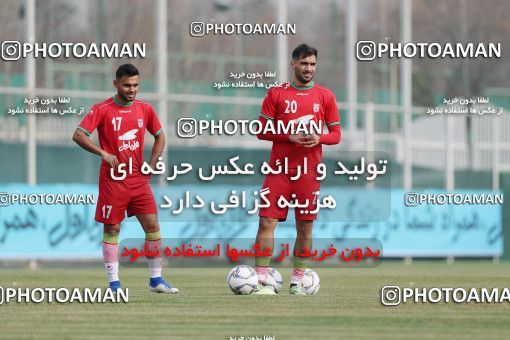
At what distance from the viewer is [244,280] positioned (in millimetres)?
13492

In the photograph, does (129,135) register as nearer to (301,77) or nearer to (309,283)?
(301,77)

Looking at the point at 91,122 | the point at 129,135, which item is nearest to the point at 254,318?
the point at 129,135

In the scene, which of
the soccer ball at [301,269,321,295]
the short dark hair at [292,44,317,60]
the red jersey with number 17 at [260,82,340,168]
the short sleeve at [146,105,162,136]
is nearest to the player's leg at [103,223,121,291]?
the short sleeve at [146,105,162,136]

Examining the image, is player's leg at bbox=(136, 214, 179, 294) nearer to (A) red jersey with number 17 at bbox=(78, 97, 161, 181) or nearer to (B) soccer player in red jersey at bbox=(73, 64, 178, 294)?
(B) soccer player in red jersey at bbox=(73, 64, 178, 294)

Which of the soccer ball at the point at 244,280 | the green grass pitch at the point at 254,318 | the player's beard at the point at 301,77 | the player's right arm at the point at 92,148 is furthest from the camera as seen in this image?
the soccer ball at the point at 244,280

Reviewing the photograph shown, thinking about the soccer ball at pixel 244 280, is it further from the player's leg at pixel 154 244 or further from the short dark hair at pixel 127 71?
the short dark hair at pixel 127 71

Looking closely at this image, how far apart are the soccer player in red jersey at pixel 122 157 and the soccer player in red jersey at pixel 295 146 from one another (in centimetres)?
106

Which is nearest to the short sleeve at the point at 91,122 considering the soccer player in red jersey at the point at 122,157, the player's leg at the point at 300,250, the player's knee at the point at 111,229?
the soccer player in red jersey at the point at 122,157

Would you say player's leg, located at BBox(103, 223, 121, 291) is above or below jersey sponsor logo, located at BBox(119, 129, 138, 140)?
below

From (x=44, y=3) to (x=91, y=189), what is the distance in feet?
59.9

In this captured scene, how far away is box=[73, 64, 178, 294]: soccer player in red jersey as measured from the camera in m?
13.4

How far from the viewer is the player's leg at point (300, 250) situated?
1366cm

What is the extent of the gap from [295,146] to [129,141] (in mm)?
1503

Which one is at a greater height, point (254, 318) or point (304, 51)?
point (304, 51)
